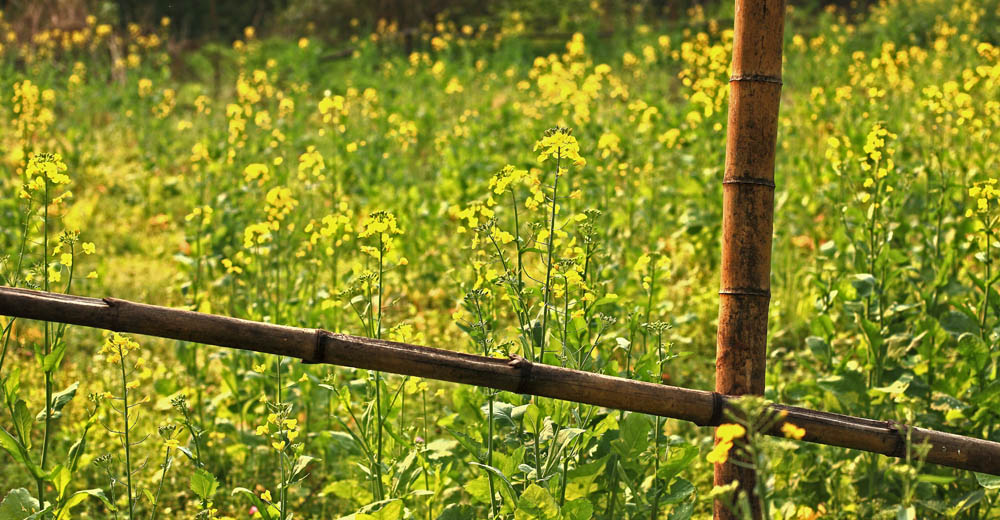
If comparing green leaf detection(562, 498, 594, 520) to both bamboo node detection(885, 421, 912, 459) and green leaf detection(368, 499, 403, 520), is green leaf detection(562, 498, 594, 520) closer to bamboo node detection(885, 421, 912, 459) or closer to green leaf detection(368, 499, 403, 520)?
green leaf detection(368, 499, 403, 520)

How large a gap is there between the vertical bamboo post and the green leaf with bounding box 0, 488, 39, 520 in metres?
1.78

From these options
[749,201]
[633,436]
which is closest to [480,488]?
[633,436]

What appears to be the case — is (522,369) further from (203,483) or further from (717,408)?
(203,483)

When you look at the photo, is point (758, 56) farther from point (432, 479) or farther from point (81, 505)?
point (81, 505)

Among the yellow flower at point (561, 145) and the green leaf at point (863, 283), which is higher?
the yellow flower at point (561, 145)

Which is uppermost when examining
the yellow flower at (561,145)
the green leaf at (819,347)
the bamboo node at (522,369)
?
the yellow flower at (561,145)

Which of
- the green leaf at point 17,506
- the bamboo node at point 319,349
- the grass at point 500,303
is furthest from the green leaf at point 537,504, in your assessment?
the green leaf at point 17,506

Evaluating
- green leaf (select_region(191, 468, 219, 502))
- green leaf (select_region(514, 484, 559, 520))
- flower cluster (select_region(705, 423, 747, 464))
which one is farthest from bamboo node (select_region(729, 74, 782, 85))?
green leaf (select_region(191, 468, 219, 502))

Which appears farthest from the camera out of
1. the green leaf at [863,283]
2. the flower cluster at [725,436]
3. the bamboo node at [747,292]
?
the green leaf at [863,283]

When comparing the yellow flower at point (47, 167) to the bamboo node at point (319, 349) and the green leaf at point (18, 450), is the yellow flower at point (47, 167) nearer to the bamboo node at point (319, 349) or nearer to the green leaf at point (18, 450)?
the green leaf at point (18, 450)

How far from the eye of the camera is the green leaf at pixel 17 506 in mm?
2281

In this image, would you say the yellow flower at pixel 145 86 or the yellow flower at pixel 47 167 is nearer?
the yellow flower at pixel 47 167

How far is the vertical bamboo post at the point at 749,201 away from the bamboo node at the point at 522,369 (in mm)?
496

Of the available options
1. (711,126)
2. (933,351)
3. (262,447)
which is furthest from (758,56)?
(711,126)
